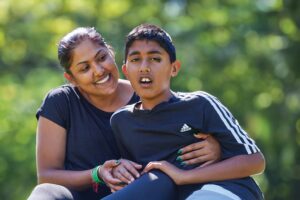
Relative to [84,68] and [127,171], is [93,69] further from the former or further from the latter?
[127,171]

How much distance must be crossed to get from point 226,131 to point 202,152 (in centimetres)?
15

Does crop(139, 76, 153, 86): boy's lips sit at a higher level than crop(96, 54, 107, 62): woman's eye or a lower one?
lower

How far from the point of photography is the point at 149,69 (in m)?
4.45

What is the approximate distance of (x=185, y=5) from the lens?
1883 centimetres

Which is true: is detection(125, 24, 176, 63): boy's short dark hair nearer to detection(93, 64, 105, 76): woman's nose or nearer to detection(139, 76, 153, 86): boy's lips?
detection(139, 76, 153, 86): boy's lips

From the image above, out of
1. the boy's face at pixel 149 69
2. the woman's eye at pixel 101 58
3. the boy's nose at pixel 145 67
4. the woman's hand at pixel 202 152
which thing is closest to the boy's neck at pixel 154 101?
the boy's face at pixel 149 69

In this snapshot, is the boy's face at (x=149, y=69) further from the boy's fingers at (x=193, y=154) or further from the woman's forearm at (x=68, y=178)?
the woman's forearm at (x=68, y=178)

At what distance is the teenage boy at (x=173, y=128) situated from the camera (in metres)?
4.25

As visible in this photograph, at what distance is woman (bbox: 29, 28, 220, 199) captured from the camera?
488cm

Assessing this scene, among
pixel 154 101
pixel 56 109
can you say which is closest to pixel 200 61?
pixel 56 109

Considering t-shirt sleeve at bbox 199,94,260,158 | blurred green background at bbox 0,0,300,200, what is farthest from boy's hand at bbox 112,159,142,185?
blurred green background at bbox 0,0,300,200

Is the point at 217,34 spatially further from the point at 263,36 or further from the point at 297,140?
the point at 297,140

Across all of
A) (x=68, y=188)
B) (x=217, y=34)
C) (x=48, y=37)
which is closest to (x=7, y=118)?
(x=48, y=37)

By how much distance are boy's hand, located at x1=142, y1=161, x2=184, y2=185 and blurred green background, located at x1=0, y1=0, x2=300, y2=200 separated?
1044 centimetres
